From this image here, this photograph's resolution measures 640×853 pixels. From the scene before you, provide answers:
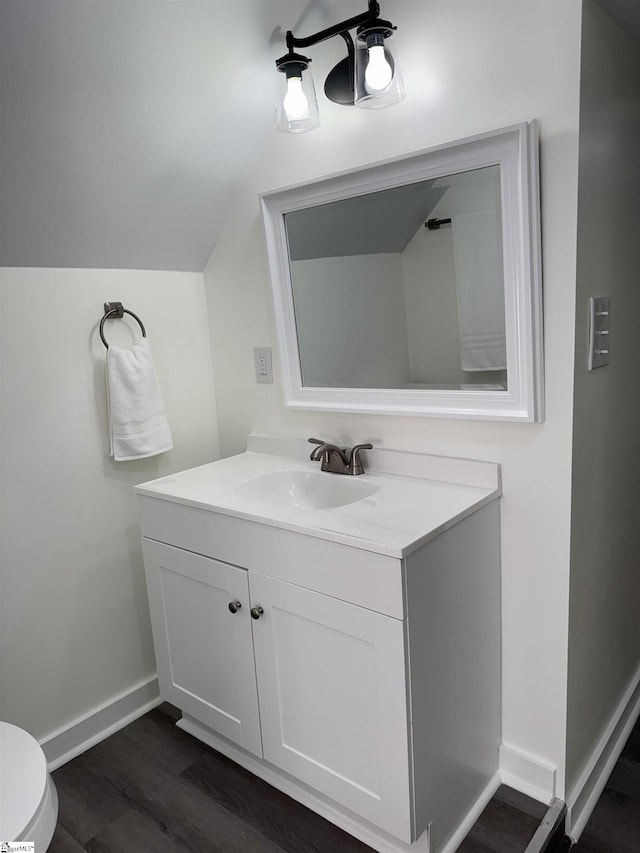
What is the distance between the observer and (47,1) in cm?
126

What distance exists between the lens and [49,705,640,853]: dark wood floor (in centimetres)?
157

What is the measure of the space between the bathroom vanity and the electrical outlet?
359mm

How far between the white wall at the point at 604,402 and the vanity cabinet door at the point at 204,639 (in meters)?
0.85

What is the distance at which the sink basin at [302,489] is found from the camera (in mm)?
1824

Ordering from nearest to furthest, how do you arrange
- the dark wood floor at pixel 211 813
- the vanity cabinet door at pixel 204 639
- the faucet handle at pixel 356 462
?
1. the dark wood floor at pixel 211 813
2. the vanity cabinet door at pixel 204 639
3. the faucet handle at pixel 356 462

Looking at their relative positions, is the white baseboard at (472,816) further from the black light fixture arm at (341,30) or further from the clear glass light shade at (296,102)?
the black light fixture arm at (341,30)

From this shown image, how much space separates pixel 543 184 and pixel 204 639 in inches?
58.0

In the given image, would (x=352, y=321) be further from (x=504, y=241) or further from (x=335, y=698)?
(x=335, y=698)

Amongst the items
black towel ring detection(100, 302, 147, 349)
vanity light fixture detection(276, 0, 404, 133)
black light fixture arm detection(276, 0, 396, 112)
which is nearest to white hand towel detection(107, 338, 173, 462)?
black towel ring detection(100, 302, 147, 349)

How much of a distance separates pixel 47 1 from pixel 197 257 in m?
0.92

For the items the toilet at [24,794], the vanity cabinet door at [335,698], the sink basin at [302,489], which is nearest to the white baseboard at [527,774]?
the vanity cabinet door at [335,698]

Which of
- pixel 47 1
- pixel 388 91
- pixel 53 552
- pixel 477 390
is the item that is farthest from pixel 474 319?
pixel 53 552

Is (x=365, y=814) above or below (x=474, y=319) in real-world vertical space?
below

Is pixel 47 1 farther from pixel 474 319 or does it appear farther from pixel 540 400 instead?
pixel 540 400
